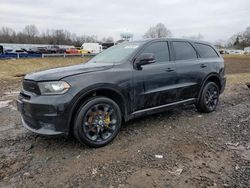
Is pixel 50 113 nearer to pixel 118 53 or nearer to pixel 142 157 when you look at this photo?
pixel 142 157

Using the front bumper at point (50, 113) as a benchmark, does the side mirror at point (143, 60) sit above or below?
above

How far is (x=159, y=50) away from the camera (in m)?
4.83

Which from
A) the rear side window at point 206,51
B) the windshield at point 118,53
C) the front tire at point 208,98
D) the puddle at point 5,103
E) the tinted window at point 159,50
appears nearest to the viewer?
the windshield at point 118,53

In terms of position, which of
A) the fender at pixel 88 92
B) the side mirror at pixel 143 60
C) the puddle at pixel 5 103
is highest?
the side mirror at pixel 143 60

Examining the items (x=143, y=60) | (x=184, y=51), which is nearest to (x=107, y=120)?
(x=143, y=60)

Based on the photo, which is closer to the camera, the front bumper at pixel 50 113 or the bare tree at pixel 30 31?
the front bumper at pixel 50 113

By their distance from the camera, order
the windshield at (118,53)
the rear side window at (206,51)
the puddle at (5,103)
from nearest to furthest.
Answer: the windshield at (118,53), the rear side window at (206,51), the puddle at (5,103)

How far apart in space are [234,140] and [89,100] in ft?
8.40

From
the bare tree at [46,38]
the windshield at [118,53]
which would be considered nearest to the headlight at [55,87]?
the windshield at [118,53]

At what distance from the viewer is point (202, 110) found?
5.74 meters

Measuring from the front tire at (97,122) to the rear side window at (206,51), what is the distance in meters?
2.76

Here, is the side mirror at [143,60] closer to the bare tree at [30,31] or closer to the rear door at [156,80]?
the rear door at [156,80]

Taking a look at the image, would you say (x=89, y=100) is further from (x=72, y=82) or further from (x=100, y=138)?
(x=100, y=138)

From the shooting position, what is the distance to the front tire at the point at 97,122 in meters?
3.66
